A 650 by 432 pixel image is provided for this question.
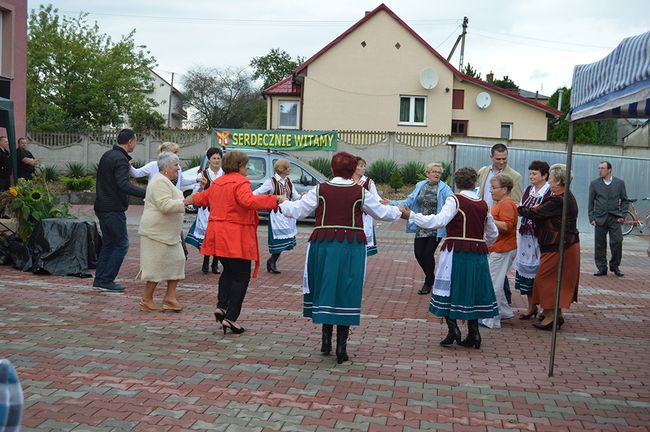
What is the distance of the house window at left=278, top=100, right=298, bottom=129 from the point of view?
1597 inches

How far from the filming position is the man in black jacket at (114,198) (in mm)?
9362

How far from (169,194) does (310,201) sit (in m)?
2.19

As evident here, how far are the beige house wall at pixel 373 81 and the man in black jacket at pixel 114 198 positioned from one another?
94.2 ft

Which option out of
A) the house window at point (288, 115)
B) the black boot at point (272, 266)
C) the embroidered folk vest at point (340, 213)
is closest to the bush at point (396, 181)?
the house window at point (288, 115)

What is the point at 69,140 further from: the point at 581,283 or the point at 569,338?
the point at 569,338

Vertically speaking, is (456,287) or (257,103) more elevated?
(257,103)

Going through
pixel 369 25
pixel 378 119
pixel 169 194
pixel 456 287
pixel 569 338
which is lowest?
pixel 569 338

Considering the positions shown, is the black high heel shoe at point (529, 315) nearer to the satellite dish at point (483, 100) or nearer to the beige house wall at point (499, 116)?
the satellite dish at point (483, 100)

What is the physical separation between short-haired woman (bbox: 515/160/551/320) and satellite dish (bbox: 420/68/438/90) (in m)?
29.1

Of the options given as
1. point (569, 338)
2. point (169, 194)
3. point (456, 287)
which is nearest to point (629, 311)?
point (569, 338)

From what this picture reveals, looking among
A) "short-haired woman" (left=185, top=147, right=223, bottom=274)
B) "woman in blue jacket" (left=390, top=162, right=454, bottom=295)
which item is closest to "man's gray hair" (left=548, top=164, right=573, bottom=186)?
"woman in blue jacket" (left=390, top=162, right=454, bottom=295)

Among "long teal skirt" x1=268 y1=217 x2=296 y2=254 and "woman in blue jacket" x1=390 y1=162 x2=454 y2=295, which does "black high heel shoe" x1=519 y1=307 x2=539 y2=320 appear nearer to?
"woman in blue jacket" x1=390 y1=162 x2=454 y2=295

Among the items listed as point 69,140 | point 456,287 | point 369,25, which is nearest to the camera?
point 456,287

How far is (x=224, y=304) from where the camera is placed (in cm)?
773
